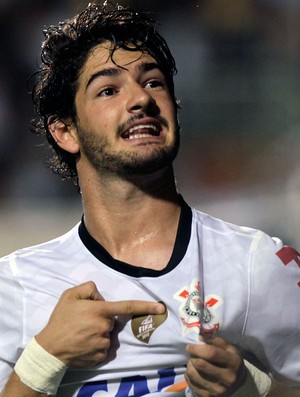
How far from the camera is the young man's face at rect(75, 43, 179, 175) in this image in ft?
3.76

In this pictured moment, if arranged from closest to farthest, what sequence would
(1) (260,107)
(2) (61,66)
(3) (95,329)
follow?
(3) (95,329) → (2) (61,66) → (1) (260,107)

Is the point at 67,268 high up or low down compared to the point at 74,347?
up

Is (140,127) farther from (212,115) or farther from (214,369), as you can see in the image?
(212,115)

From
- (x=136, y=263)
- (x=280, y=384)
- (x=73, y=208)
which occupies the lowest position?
(x=280, y=384)

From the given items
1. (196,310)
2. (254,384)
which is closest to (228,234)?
(196,310)

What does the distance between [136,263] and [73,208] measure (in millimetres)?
648

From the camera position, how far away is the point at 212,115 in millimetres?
1784

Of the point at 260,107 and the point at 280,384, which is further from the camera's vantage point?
the point at 260,107

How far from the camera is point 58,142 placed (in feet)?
4.33

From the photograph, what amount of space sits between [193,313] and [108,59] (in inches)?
17.3

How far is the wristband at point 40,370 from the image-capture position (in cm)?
114

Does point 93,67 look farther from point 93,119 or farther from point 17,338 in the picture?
point 17,338

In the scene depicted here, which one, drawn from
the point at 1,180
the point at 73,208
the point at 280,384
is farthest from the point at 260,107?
the point at 280,384

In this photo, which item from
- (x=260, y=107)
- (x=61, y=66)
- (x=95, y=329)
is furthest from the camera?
(x=260, y=107)
